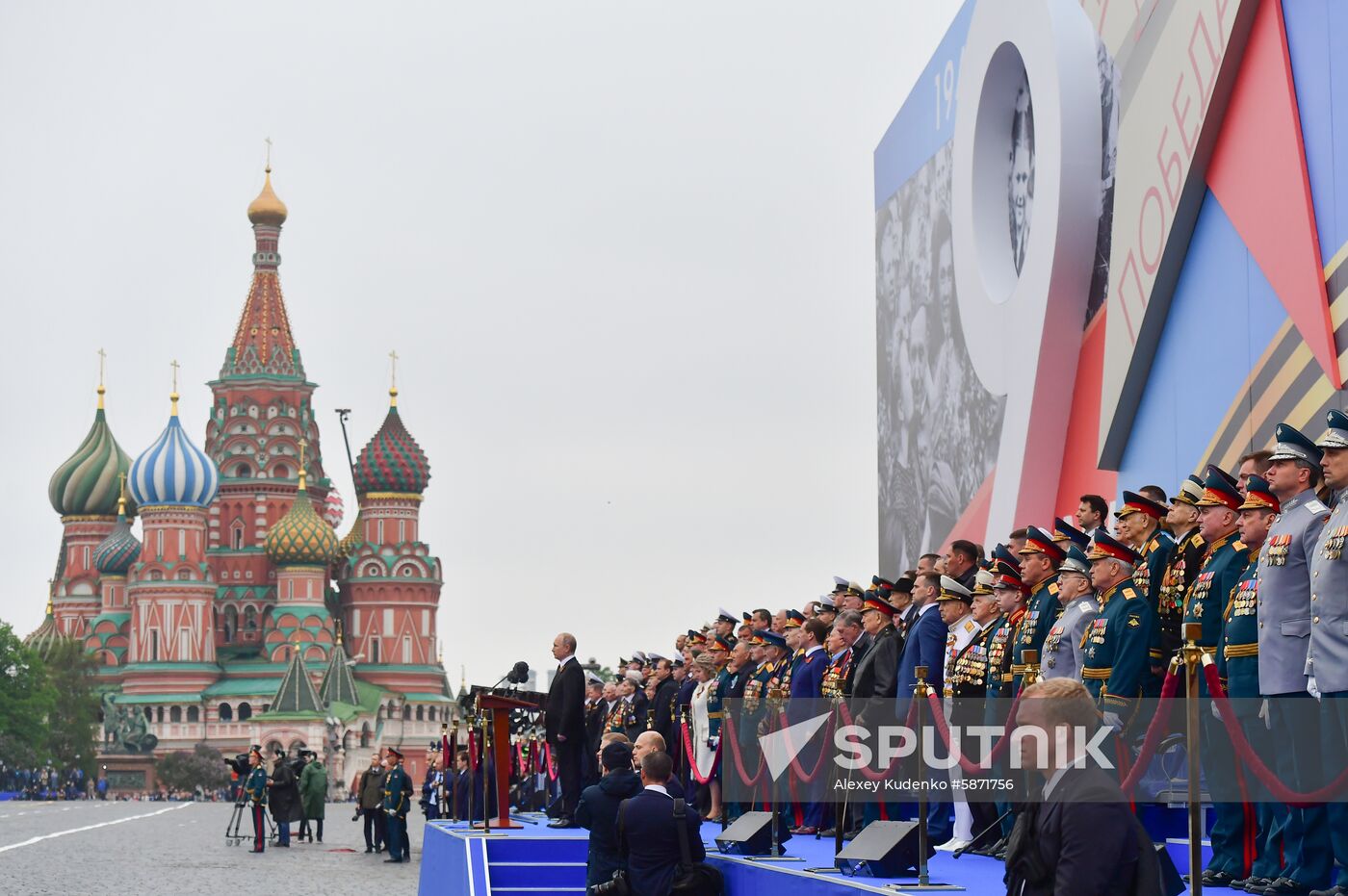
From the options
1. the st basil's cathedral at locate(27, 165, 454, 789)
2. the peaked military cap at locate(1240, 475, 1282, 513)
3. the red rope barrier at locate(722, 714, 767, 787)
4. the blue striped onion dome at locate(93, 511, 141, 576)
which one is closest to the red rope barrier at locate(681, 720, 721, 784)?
the red rope barrier at locate(722, 714, 767, 787)

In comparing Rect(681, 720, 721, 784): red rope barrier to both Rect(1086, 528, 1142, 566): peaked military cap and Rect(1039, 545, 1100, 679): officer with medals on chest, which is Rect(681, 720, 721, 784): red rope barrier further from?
Rect(1086, 528, 1142, 566): peaked military cap

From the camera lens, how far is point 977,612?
31.0 feet

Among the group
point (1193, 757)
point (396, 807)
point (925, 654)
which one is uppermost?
point (925, 654)

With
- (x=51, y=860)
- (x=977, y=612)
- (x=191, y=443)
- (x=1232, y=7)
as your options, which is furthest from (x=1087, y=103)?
(x=191, y=443)

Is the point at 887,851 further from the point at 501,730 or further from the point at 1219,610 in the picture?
the point at 501,730

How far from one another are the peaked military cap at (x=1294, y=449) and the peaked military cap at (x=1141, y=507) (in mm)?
1656

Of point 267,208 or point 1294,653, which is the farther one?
point 267,208

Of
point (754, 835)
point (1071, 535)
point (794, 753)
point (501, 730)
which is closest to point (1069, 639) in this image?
point (1071, 535)

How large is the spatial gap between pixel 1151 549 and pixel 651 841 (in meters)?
2.93

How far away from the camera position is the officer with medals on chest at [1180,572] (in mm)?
8281

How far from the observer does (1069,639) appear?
839 centimetres

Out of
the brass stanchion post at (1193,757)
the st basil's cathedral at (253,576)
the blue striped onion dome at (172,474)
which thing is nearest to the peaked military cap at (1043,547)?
the brass stanchion post at (1193,757)

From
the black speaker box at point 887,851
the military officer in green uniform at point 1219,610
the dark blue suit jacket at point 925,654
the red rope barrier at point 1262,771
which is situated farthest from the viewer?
the dark blue suit jacket at point 925,654

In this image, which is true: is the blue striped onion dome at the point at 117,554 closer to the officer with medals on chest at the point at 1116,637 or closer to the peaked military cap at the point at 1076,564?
the peaked military cap at the point at 1076,564
